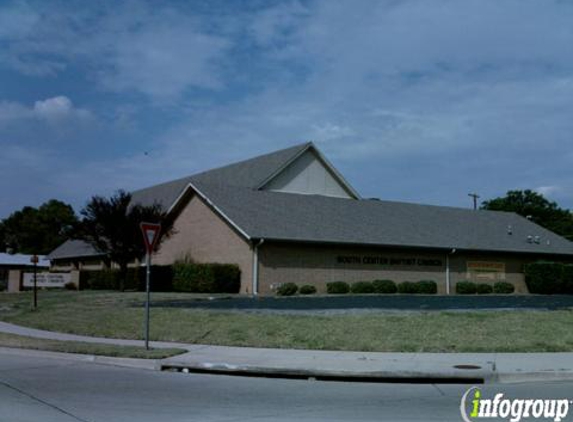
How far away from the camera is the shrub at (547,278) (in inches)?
1681

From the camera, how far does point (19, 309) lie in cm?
2791

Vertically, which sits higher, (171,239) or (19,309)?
(171,239)

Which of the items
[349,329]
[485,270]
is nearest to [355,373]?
[349,329]

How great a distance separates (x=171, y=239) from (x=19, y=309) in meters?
13.1

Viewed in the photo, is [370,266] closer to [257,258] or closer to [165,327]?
[257,258]

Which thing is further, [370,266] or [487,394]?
[370,266]

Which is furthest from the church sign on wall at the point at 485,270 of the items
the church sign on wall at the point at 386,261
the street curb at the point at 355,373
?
the street curb at the point at 355,373

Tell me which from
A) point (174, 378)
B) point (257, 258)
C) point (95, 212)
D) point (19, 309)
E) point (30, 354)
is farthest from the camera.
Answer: point (95, 212)

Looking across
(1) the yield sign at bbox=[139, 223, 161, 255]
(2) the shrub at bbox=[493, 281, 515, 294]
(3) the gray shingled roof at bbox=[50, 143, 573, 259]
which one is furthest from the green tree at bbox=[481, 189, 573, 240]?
(1) the yield sign at bbox=[139, 223, 161, 255]

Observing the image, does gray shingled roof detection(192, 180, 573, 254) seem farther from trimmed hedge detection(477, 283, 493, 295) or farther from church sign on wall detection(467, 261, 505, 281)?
trimmed hedge detection(477, 283, 493, 295)

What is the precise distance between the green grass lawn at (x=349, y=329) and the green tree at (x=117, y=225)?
13359 millimetres

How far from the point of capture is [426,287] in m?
38.0

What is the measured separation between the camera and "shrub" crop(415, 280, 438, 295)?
37.8 meters

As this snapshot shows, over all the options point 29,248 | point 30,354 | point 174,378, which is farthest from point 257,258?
point 29,248
